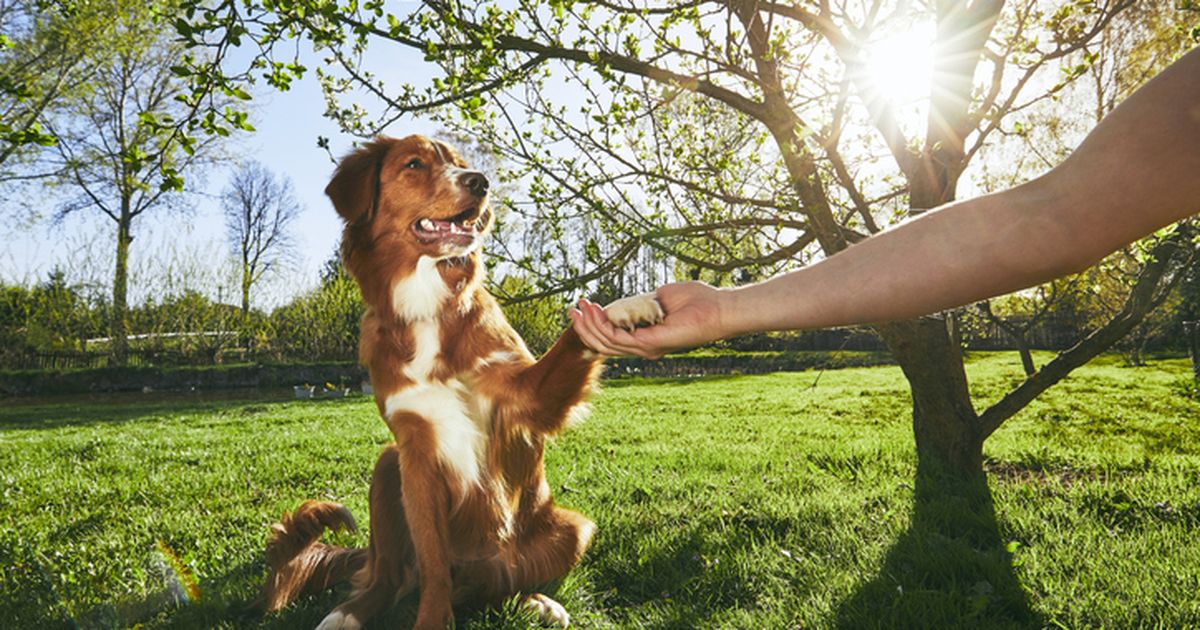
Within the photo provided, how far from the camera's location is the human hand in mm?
1487

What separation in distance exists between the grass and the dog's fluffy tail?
0.10 metres

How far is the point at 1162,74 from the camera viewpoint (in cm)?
97

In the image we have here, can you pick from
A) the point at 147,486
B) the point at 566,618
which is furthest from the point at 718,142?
the point at 147,486

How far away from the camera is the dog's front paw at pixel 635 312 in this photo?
1593mm

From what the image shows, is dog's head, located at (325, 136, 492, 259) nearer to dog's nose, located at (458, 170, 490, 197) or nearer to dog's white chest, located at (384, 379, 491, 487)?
dog's nose, located at (458, 170, 490, 197)

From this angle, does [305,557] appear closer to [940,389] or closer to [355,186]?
[355,186]

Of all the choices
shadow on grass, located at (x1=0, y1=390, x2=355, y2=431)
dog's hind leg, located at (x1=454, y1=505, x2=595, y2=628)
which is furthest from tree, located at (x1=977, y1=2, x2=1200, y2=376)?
shadow on grass, located at (x1=0, y1=390, x2=355, y2=431)

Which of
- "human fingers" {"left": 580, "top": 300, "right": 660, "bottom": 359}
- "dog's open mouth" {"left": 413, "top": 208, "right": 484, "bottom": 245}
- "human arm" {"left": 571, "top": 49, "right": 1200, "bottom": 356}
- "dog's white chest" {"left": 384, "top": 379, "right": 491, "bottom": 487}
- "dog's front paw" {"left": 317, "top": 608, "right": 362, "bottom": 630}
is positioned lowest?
"dog's front paw" {"left": 317, "top": 608, "right": 362, "bottom": 630}

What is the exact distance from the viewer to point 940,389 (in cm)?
470

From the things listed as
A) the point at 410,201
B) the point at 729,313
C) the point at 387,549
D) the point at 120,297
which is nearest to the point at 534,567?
the point at 387,549

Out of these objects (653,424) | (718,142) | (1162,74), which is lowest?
(653,424)

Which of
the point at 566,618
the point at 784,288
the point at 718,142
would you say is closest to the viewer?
the point at 784,288

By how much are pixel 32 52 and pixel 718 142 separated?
2166 centimetres

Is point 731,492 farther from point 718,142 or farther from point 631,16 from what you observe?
point 631,16
